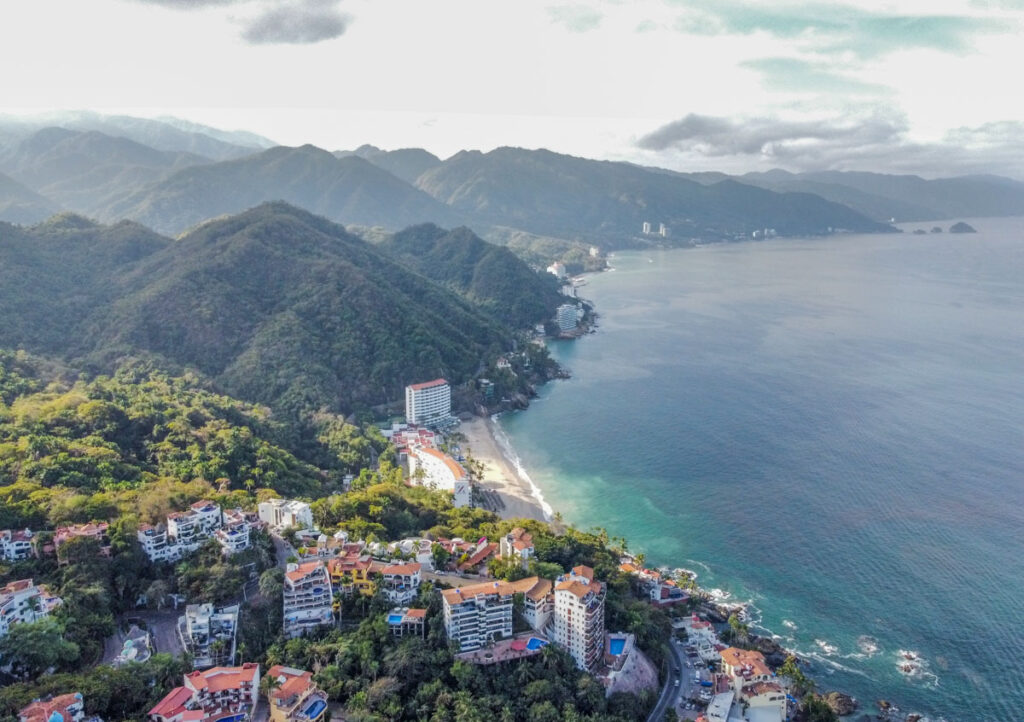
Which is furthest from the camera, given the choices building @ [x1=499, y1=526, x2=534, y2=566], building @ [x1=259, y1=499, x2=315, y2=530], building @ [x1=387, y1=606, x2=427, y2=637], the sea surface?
building @ [x1=259, y1=499, x2=315, y2=530]

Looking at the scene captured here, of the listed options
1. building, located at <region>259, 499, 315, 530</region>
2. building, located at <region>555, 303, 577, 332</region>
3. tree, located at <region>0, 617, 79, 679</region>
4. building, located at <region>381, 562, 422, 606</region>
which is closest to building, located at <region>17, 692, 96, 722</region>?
tree, located at <region>0, 617, 79, 679</region>

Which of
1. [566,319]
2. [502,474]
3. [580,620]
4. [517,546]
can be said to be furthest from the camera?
[566,319]

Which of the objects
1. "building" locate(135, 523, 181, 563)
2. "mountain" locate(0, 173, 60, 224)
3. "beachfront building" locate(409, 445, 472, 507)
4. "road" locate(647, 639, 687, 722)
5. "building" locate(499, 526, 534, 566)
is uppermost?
"mountain" locate(0, 173, 60, 224)

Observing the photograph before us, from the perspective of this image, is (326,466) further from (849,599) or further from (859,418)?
(859,418)

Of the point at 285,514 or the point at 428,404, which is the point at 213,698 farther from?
the point at 428,404

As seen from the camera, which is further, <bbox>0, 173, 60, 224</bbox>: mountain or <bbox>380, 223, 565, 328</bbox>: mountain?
<bbox>0, 173, 60, 224</bbox>: mountain

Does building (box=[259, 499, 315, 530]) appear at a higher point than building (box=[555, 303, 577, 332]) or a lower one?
lower

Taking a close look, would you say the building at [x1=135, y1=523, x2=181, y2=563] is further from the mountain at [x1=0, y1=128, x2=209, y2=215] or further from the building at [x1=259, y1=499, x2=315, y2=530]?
the mountain at [x1=0, y1=128, x2=209, y2=215]

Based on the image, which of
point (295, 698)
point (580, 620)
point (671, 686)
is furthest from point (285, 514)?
point (671, 686)

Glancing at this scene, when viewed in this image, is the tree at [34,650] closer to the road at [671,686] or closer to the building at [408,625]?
the building at [408,625]
